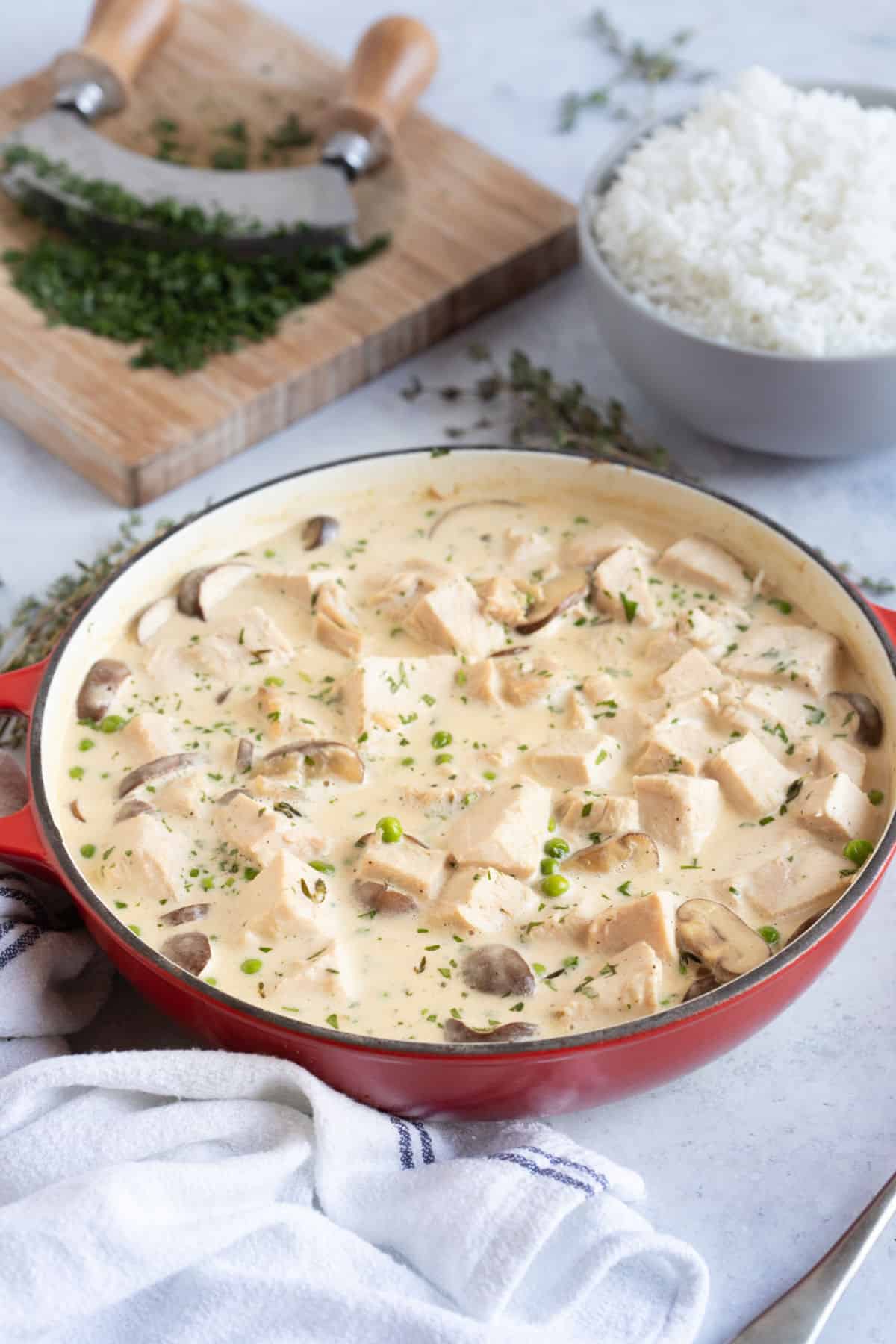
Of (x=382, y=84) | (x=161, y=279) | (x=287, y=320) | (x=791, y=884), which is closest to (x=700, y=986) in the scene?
(x=791, y=884)

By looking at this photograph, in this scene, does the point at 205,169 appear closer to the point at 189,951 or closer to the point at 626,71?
the point at 626,71

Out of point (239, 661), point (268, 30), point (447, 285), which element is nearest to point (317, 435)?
point (447, 285)

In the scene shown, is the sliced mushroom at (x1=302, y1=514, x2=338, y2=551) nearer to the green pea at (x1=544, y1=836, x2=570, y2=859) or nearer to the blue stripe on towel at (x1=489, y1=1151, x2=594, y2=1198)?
the green pea at (x1=544, y1=836, x2=570, y2=859)

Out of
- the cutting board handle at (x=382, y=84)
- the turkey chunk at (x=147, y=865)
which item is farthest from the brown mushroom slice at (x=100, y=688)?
the cutting board handle at (x=382, y=84)

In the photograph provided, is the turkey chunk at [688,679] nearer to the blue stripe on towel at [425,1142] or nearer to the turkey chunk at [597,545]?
the turkey chunk at [597,545]

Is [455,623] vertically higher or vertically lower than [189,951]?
higher

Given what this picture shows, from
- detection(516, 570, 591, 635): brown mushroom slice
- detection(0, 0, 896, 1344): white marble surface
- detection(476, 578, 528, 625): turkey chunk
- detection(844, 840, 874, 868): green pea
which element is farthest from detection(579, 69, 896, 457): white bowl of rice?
detection(844, 840, 874, 868): green pea

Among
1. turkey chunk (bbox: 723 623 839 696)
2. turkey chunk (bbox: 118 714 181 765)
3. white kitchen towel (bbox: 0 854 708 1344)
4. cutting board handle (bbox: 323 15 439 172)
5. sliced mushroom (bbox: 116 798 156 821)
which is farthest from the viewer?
cutting board handle (bbox: 323 15 439 172)
